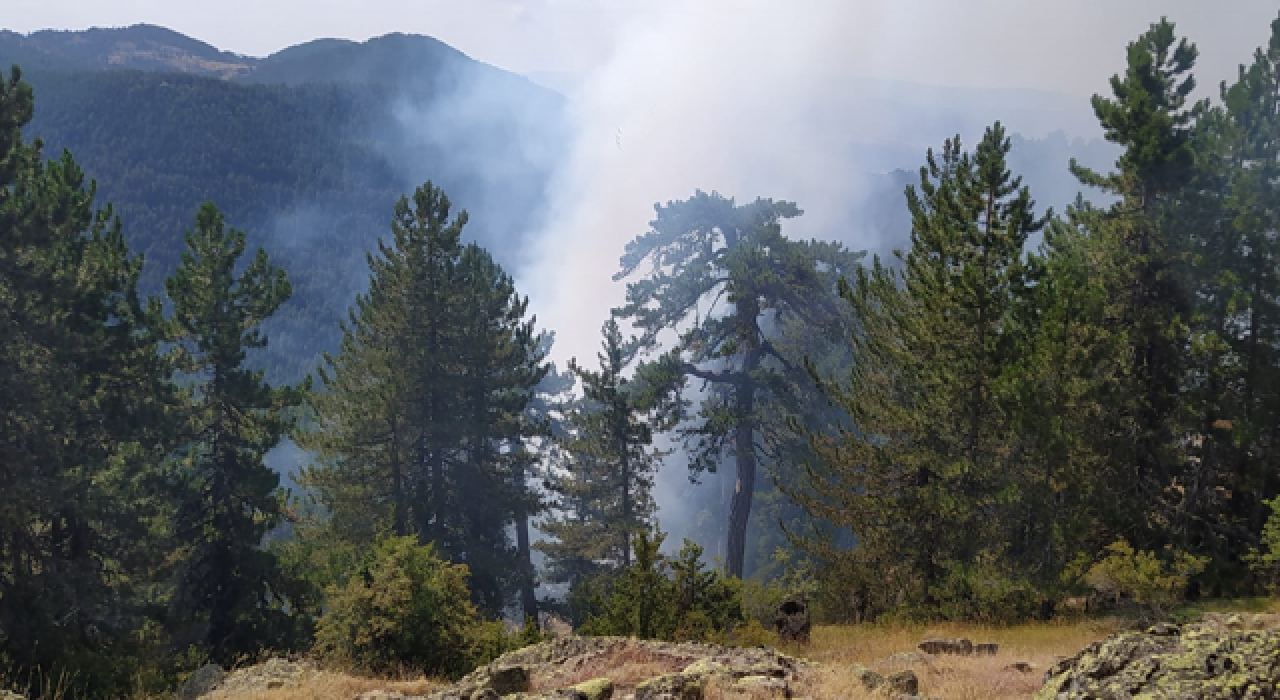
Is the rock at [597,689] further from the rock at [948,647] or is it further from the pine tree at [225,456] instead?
the pine tree at [225,456]

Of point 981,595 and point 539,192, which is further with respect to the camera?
point 539,192

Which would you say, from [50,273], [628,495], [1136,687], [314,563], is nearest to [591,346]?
[628,495]

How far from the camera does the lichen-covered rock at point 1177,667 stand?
4.14 metres

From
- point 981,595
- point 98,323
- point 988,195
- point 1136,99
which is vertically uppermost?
point 1136,99

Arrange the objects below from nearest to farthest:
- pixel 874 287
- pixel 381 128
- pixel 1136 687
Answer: pixel 1136 687, pixel 874 287, pixel 381 128

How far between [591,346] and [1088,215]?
88.3 metres

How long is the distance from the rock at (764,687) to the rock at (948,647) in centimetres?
522

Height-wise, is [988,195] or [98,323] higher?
[988,195]

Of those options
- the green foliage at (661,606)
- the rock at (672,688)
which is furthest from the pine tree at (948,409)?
the rock at (672,688)

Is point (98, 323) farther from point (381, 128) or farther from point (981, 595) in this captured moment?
point (381, 128)

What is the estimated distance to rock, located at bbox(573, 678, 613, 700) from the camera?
22.9 feet

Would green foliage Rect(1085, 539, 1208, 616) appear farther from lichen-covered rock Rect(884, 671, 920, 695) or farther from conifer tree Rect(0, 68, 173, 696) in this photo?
conifer tree Rect(0, 68, 173, 696)

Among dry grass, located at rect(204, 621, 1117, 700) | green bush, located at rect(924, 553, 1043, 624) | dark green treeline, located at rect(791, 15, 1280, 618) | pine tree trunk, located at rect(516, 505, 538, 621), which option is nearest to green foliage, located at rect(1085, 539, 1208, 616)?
dark green treeline, located at rect(791, 15, 1280, 618)

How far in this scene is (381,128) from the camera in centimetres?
18362
